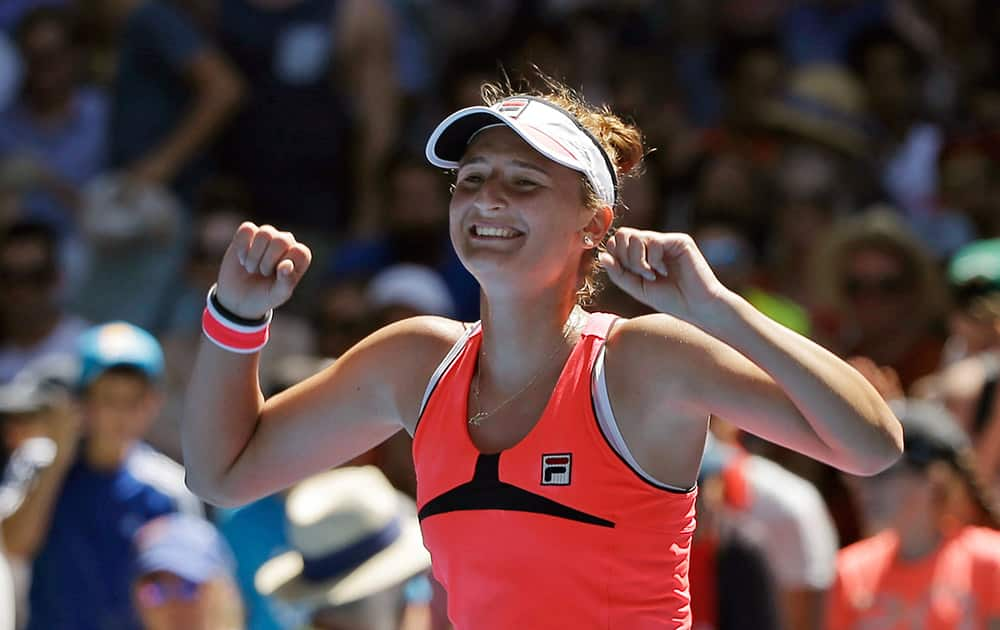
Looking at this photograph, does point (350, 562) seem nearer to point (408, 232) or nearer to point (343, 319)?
point (343, 319)

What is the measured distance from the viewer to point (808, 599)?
17.0ft

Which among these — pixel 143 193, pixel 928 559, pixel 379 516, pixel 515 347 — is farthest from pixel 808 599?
pixel 143 193

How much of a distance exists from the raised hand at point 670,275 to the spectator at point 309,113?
542 centimetres

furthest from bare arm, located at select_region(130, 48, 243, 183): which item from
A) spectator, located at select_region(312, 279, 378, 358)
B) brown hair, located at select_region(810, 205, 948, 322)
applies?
brown hair, located at select_region(810, 205, 948, 322)

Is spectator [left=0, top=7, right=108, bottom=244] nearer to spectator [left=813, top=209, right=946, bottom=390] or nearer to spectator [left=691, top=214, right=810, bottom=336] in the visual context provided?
spectator [left=691, top=214, right=810, bottom=336]

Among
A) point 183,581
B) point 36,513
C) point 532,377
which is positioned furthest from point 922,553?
point 36,513

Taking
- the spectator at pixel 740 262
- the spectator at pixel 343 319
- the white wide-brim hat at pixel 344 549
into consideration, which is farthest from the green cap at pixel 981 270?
the white wide-brim hat at pixel 344 549

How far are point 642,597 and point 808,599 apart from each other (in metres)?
2.38

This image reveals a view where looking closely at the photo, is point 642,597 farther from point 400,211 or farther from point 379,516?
point 400,211

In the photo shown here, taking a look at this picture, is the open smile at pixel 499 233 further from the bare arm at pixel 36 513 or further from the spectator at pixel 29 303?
the spectator at pixel 29 303

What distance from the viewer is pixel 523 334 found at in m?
3.16

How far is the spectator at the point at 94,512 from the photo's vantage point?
17.1 feet

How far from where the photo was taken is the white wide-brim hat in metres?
4.33

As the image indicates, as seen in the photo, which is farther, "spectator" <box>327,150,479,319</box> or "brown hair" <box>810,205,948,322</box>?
"spectator" <box>327,150,479,319</box>
